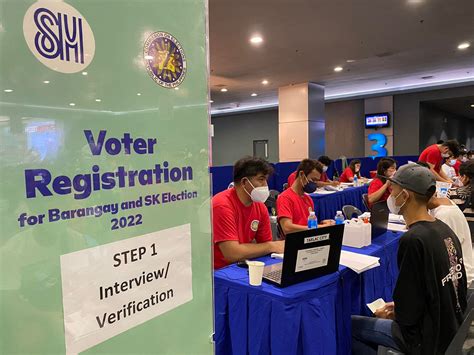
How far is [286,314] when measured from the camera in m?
1.39

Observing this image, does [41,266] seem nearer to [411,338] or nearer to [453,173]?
[411,338]

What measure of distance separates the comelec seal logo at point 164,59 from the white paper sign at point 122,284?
35 cm

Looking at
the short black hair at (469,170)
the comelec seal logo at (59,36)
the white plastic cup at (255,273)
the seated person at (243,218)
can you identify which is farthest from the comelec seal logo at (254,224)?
the short black hair at (469,170)

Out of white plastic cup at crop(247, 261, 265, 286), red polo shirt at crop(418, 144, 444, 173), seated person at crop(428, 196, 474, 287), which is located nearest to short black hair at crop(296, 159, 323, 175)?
→ seated person at crop(428, 196, 474, 287)

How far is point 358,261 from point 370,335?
36 cm

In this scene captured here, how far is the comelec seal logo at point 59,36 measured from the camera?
21.8 inches

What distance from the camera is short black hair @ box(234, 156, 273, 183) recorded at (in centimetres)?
209

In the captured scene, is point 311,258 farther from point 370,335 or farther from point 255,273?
point 370,335

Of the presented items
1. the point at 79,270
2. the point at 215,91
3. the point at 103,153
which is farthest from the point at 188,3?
the point at 215,91

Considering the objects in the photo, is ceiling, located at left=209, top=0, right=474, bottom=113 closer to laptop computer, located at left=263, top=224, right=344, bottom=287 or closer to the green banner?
laptop computer, located at left=263, top=224, right=344, bottom=287

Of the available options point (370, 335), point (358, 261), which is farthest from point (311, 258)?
point (370, 335)

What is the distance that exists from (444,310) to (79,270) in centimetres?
138

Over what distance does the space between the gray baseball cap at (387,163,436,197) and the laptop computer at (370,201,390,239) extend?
25.9 inches

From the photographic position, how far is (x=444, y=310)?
1348mm
